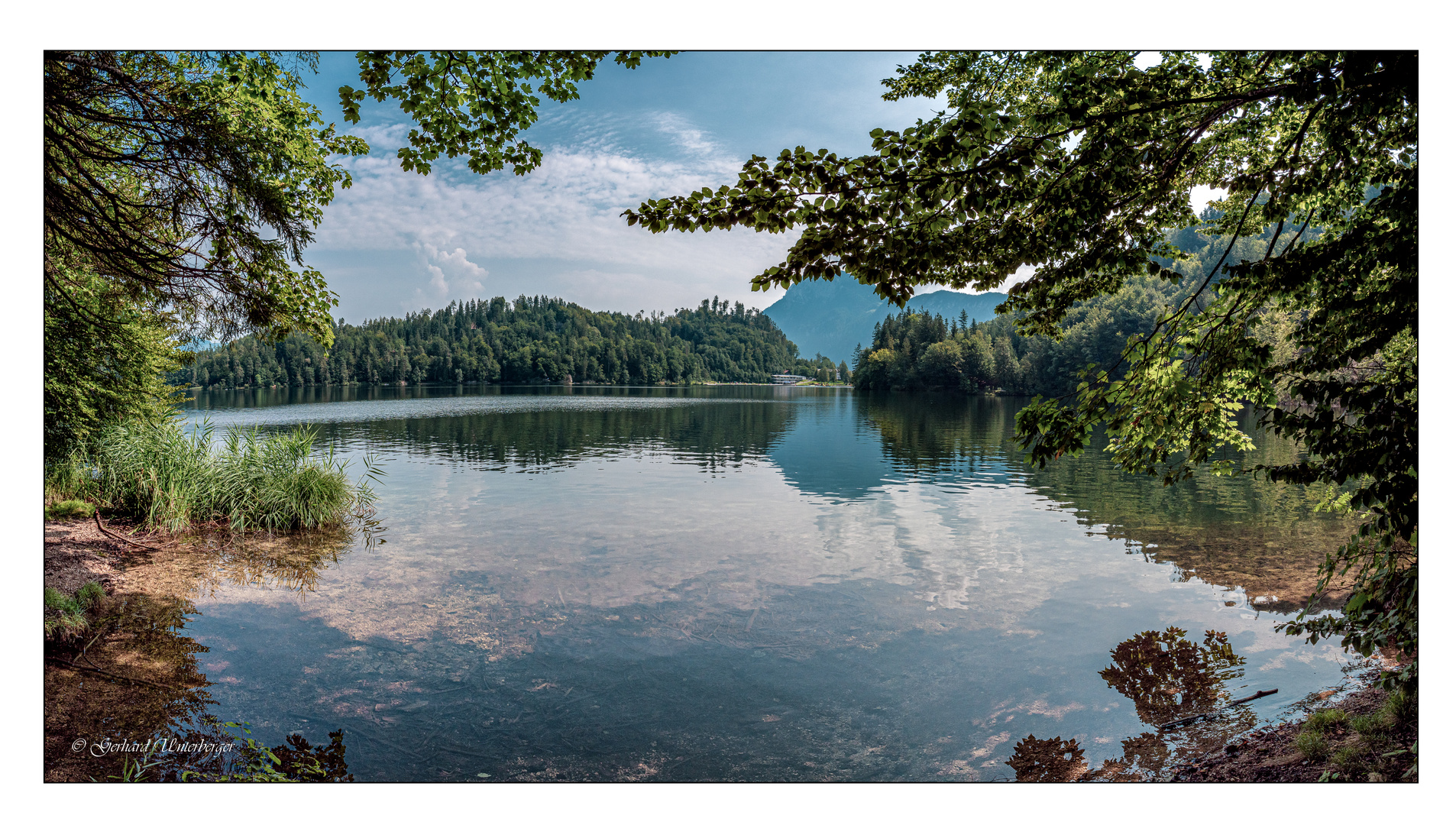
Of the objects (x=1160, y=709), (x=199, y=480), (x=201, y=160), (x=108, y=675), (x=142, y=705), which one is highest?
(x=201, y=160)

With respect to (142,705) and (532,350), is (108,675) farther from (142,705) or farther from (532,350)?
(532,350)

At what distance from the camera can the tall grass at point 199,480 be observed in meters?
12.7

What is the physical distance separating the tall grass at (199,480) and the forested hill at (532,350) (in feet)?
220

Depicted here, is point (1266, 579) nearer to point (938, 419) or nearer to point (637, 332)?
point (938, 419)

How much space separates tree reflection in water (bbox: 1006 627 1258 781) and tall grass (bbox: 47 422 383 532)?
13.9 metres

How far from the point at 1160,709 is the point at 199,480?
16476 mm

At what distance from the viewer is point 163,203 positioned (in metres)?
7.20

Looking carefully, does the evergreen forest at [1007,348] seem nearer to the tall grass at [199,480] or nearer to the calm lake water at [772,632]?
the calm lake water at [772,632]

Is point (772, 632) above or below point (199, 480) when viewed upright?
below

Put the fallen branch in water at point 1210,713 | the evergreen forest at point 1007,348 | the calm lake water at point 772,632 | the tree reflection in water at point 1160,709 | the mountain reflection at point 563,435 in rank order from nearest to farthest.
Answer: the tree reflection in water at point 1160,709 < the calm lake water at point 772,632 < the fallen branch in water at point 1210,713 < the mountain reflection at point 563,435 < the evergreen forest at point 1007,348

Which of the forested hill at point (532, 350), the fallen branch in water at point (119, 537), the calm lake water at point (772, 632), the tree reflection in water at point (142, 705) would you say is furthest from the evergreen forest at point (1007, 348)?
the forested hill at point (532, 350)

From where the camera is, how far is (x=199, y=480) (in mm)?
13461

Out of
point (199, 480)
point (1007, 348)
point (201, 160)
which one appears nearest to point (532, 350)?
point (1007, 348)

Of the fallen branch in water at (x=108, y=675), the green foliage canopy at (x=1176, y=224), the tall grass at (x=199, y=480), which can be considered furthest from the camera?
the tall grass at (x=199, y=480)
